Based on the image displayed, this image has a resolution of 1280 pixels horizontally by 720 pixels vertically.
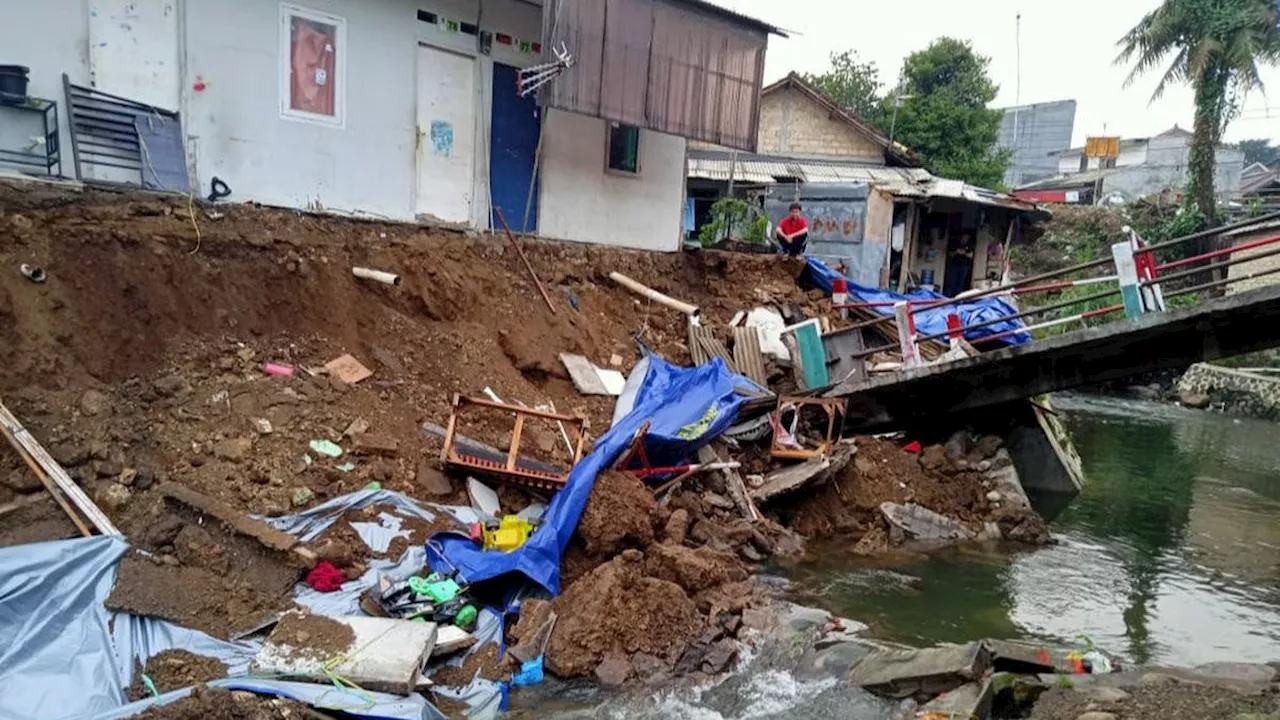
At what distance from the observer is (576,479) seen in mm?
6883

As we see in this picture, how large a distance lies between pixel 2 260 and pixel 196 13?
344cm

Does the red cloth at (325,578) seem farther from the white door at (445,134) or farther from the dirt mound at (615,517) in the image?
the white door at (445,134)

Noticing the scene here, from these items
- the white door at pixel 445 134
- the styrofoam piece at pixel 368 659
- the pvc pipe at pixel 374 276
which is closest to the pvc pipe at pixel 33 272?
the pvc pipe at pixel 374 276

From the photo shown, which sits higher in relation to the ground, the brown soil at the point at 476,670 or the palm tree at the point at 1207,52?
the palm tree at the point at 1207,52

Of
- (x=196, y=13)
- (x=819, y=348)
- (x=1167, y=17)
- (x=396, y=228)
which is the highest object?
(x=1167, y=17)

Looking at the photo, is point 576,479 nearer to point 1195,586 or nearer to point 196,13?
point 196,13

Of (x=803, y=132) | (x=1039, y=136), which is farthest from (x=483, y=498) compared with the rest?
(x=1039, y=136)

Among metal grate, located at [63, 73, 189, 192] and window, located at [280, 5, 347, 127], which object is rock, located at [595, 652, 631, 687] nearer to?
metal grate, located at [63, 73, 189, 192]

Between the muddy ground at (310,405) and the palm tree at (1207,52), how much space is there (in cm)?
1693

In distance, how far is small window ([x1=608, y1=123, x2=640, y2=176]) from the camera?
12.1 meters

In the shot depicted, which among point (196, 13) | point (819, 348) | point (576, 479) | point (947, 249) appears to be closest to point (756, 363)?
point (819, 348)

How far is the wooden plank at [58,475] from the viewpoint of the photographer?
5.35 m

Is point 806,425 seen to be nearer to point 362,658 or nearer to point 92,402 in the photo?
point 362,658

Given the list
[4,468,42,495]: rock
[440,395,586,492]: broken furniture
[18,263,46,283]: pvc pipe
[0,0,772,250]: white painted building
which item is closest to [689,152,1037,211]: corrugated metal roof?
[0,0,772,250]: white painted building
